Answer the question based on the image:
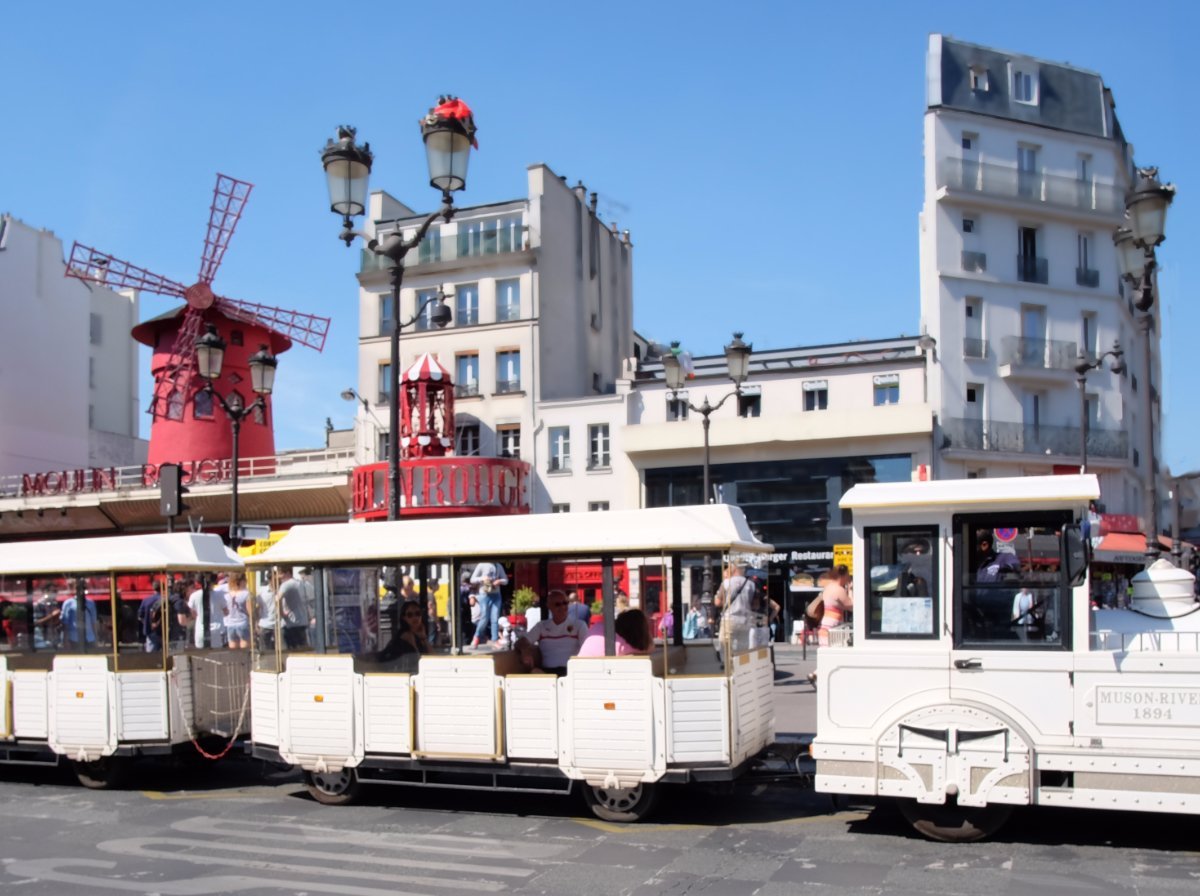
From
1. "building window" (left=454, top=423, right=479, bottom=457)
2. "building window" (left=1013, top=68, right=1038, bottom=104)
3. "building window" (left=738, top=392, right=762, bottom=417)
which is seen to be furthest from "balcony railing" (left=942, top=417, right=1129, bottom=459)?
"building window" (left=454, top=423, right=479, bottom=457)

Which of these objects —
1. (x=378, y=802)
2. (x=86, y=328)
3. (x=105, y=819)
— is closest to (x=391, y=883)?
(x=378, y=802)

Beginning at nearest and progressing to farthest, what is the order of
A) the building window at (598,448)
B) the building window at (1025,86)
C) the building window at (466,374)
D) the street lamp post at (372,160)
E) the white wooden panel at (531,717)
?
the white wooden panel at (531,717), the street lamp post at (372,160), the building window at (598,448), the building window at (1025,86), the building window at (466,374)

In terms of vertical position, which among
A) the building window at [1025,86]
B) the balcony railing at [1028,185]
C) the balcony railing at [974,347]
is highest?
the building window at [1025,86]

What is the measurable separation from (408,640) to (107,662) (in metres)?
3.48

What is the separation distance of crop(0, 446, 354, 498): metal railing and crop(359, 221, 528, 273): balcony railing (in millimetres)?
7120

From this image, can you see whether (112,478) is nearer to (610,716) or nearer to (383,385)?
(383,385)

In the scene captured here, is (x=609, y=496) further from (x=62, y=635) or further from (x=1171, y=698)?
(x=1171, y=698)

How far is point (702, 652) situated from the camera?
9.57 meters

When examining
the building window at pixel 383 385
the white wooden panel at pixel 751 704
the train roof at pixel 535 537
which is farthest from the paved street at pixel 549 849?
the building window at pixel 383 385

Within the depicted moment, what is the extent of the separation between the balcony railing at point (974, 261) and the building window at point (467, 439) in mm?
16334

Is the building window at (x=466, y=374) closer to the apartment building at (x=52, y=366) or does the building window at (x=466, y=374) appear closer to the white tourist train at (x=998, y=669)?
the apartment building at (x=52, y=366)

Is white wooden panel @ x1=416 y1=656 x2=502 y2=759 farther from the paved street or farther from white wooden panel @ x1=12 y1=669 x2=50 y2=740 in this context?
white wooden panel @ x1=12 y1=669 x2=50 y2=740

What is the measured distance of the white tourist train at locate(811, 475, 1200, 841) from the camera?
802 cm

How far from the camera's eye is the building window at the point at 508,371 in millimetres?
39219
